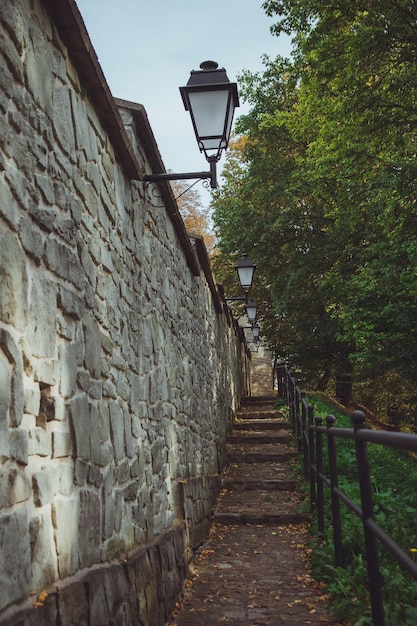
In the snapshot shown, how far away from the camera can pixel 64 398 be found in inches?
83.4

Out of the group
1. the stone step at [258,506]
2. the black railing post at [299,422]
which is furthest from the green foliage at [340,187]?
the stone step at [258,506]

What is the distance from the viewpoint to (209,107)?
3.73 m

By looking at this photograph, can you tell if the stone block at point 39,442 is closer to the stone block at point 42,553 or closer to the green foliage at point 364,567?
the stone block at point 42,553

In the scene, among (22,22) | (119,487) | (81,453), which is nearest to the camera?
(22,22)

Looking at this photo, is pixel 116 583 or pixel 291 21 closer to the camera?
pixel 116 583

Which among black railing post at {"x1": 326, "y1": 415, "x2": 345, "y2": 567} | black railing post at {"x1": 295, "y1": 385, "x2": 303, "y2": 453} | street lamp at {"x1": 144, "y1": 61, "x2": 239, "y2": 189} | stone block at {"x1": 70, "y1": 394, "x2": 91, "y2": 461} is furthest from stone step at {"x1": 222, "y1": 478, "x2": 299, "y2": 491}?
stone block at {"x1": 70, "y1": 394, "x2": 91, "y2": 461}

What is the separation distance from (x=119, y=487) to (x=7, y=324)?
55.2 inches

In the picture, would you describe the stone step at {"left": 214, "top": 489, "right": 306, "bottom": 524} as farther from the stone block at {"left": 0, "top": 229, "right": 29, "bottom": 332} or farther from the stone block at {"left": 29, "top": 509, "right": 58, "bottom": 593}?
the stone block at {"left": 0, "top": 229, "right": 29, "bottom": 332}

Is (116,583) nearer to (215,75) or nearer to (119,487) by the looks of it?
(119,487)

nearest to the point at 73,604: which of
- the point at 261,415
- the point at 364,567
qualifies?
the point at 364,567

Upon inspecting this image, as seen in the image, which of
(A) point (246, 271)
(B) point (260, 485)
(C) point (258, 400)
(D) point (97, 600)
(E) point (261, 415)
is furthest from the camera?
(C) point (258, 400)

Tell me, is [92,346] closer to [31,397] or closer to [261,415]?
[31,397]

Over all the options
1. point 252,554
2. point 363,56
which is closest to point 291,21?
point 363,56

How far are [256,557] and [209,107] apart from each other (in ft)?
11.1
